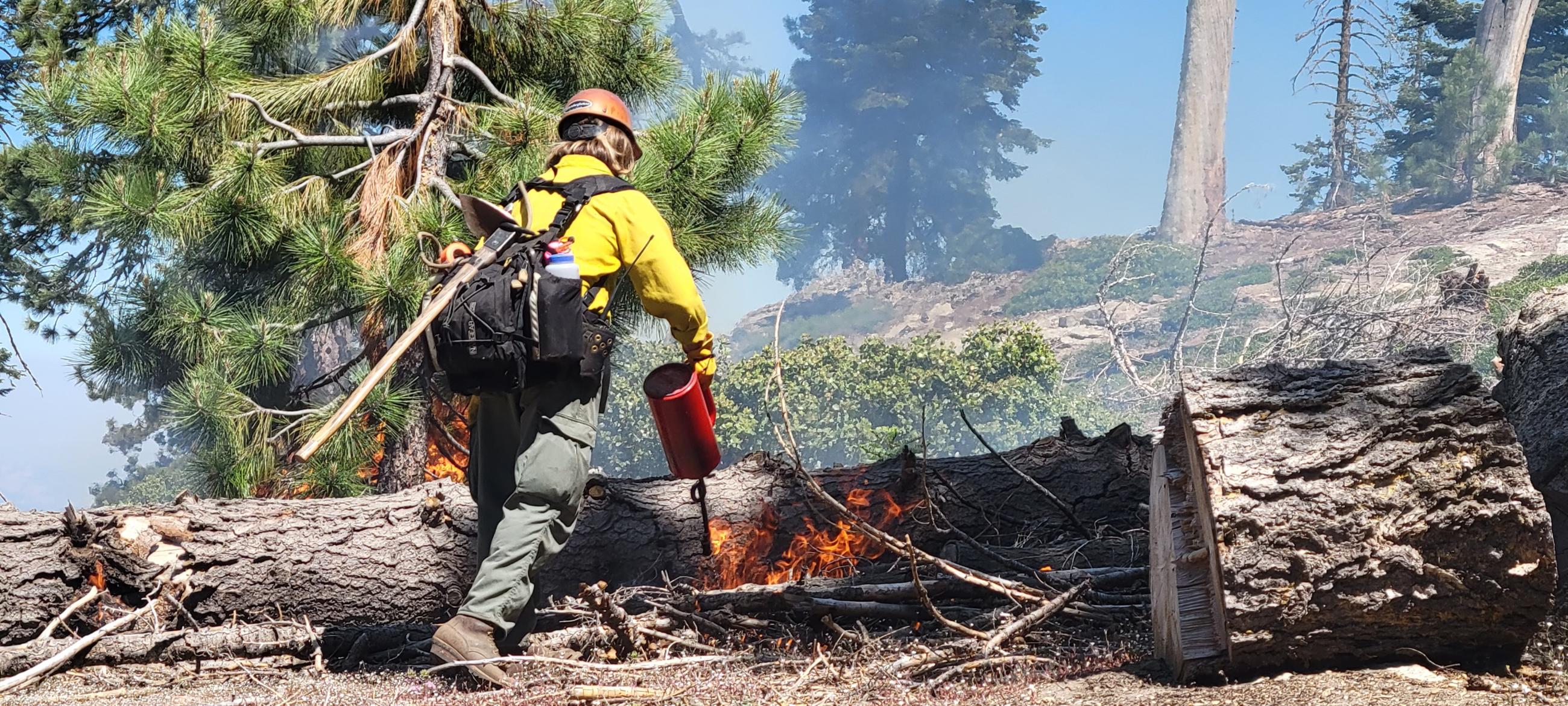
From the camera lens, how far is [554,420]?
10.9 ft

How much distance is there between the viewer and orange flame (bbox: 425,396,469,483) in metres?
7.07

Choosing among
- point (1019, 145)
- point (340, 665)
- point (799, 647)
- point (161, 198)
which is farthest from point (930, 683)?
point (1019, 145)

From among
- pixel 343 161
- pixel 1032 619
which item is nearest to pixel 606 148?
pixel 1032 619

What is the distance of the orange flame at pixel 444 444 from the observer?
707 centimetres

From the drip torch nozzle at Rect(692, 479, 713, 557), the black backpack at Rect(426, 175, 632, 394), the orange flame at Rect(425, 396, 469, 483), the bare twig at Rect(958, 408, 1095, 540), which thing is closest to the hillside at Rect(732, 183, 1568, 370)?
the orange flame at Rect(425, 396, 469, 483)

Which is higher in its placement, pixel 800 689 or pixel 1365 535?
pixel 1365 535

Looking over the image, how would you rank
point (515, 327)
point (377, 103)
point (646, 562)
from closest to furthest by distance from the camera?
point (515, 327)
point (646, 562)
point (377, 103)

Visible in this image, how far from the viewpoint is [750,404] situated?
58.6ft

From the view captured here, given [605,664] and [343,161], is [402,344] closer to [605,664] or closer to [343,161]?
[605,664]

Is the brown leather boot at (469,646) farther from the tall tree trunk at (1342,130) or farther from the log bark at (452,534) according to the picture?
the tall tree trunk at (1342,130)

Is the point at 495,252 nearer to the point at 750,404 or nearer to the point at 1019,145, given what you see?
the point at 750,404

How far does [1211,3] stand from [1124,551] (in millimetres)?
37375

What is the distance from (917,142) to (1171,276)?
30.2 feet

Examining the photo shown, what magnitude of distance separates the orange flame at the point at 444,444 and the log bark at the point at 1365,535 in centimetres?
529
